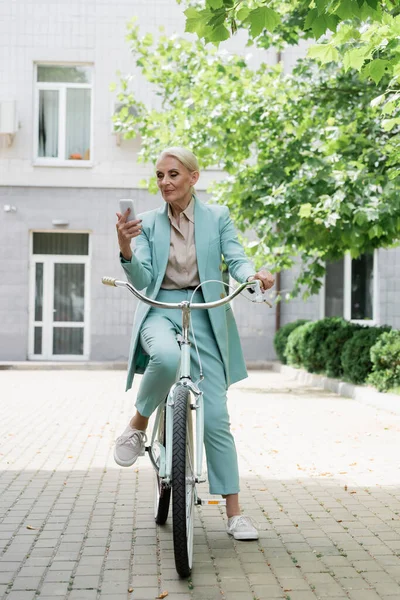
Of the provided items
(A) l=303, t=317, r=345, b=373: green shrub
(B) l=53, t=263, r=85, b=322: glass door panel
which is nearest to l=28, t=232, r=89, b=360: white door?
(B) l=53, t=263, r=85, b=322: glass door panel

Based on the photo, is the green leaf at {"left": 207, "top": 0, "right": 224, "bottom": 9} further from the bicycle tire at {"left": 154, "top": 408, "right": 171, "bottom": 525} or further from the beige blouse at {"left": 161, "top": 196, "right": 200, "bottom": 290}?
the bicycle tire at {"left": 154, "top": 408, "right": 171, "bottom": 525}

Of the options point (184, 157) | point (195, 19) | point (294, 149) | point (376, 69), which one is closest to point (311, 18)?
point (195, 19)

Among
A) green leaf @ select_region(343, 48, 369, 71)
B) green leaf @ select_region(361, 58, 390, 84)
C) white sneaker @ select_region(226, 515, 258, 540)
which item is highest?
green leaf @ select_region(343, 48, 369, 71)

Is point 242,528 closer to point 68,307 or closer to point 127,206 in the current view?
point 127,206

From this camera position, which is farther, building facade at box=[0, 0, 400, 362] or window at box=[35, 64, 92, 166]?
window at box=[35, 64, 92, 166]

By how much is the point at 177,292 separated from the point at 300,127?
9.46 metres

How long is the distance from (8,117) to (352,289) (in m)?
8.93

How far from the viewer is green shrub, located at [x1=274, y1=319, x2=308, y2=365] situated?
844 inches

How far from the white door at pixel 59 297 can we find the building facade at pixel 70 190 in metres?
0.02

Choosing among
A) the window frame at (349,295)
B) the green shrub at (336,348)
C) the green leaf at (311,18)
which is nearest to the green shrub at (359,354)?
the green shrub at (336,348)

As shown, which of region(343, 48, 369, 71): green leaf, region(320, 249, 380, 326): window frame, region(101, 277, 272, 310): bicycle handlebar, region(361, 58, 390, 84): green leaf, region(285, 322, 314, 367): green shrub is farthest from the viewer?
region(320, 249, 380, 326): window frame

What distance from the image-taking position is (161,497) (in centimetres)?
545

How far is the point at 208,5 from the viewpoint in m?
5.16

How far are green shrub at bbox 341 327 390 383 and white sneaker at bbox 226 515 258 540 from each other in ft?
31.5
